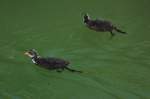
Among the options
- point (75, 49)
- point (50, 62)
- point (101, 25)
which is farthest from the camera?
point (101, 25)

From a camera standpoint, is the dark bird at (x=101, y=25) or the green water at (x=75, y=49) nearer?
the green water at (x=75, y=49)

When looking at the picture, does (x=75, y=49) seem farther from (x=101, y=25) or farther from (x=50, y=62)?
(x=50, y=62)

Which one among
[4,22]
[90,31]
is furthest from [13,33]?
[90,31]

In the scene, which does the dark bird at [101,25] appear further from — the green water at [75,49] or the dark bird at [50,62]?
the dark bird at [50,62]

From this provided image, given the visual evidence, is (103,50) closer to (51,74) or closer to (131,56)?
(131,56)

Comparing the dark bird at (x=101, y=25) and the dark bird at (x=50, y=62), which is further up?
the dark bird at (x=101, y=25)

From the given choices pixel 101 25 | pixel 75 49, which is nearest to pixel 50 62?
pixel 75 49

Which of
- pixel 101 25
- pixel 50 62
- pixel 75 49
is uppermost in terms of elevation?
pixel 101 25

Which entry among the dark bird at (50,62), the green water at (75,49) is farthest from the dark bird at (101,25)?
the dark bird at (50,62)
